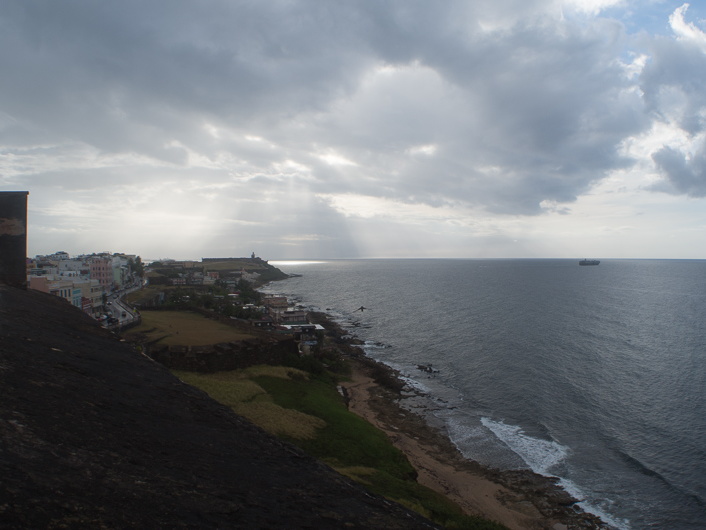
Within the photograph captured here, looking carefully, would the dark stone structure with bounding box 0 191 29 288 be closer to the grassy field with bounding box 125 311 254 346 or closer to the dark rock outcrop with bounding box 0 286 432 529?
the dark rock outcrop with bounding box 0 286 432 529

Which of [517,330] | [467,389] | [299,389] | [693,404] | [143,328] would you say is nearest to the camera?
[299,389]

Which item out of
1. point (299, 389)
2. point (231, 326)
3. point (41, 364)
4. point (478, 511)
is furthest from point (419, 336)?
point (41, 364)

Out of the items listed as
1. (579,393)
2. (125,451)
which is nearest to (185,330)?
(579,393)

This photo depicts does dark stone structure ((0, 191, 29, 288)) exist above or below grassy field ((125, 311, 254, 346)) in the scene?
above

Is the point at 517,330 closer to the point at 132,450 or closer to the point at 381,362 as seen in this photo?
the point at 381,362

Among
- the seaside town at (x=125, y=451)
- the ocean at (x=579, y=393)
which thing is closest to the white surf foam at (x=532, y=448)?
the ocean at (x=579, y=393)

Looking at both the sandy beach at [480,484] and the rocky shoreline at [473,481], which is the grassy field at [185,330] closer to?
the rocky shoreline at [473,481]

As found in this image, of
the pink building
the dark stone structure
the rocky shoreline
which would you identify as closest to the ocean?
the rocky shoreline
